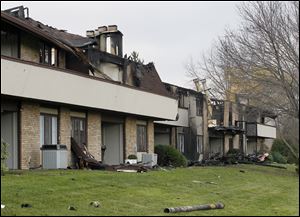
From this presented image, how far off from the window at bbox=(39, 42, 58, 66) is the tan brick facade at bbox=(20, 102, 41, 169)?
9.67ft

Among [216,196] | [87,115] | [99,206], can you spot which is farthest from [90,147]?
[99,206]

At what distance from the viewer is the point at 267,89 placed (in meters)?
32.1

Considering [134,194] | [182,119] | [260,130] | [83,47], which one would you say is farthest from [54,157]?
[260,130]

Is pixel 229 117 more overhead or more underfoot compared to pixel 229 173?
more overhead

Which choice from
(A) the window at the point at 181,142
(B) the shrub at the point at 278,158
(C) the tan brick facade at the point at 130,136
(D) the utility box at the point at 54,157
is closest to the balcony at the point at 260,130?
(B) the shrub at the point at 278,158

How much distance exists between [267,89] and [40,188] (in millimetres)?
17727

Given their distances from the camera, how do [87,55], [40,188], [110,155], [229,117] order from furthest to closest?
[229,117], [110,155], [87,55], [40,188]

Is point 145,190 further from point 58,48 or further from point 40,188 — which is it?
point 58,48

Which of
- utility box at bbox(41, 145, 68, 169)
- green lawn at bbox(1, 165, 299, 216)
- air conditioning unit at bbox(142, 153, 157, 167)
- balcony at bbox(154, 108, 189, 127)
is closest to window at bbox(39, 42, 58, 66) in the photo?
utility box at bbox(41, 145, 68, 169)

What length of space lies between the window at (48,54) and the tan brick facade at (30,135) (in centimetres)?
295

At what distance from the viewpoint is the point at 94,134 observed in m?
30.8

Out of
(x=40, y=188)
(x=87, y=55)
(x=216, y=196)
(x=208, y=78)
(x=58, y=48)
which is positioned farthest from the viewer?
(x=208, y=78)

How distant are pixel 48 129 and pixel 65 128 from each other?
48.6 inches

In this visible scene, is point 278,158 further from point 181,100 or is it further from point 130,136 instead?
point 130,136
